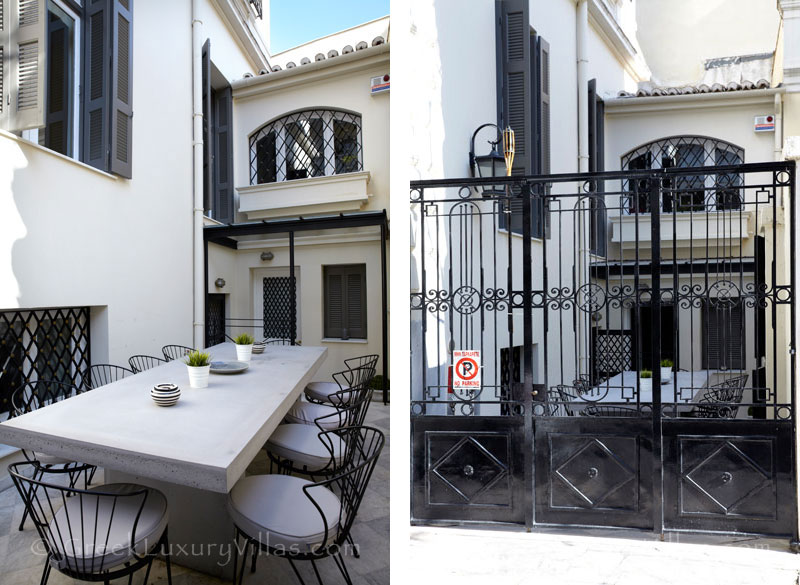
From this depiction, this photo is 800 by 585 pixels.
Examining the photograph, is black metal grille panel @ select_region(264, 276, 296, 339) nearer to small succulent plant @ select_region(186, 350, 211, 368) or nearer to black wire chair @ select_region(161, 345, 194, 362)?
black wire chair @ select_region(161, 345, 194, 362)

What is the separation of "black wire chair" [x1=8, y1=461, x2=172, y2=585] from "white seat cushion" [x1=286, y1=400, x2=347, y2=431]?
3.92 ft

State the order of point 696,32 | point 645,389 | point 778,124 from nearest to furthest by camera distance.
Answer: point 645,389
point 778,124
point 696,32

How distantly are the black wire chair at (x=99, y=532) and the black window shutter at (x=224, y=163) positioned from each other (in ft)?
16.8

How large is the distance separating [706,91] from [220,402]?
23.9 ft

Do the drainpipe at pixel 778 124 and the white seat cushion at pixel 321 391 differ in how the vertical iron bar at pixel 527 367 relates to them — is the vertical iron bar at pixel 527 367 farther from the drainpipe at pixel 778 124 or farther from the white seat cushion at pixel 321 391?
the drainpipe at pixel 778 124

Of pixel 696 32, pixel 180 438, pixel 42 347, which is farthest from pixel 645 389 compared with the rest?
pixel 696 32

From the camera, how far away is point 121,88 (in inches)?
131

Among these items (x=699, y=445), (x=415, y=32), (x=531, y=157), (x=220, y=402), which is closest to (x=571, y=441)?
(x=699, y=445)

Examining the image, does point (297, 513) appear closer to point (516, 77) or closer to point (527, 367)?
point (527, 367)

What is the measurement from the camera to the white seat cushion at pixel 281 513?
1577mm

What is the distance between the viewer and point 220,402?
85.1 inches

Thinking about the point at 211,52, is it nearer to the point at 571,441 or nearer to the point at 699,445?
the point at 571,441

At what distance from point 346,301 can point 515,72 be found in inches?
122

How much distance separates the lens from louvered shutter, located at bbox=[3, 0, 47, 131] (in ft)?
7.13
